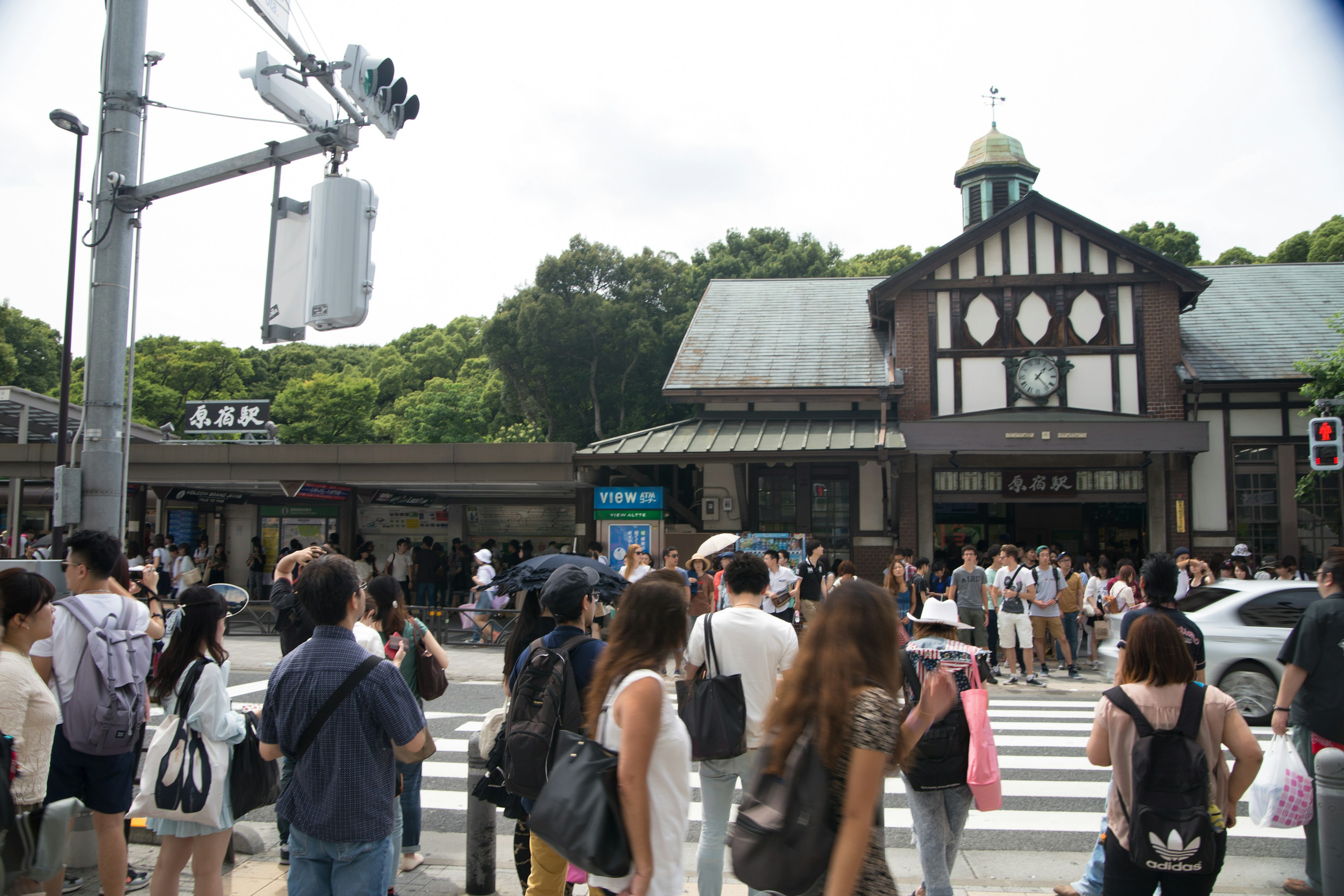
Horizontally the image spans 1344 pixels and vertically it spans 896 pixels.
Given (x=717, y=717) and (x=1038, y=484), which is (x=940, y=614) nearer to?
(x=717, y=717)

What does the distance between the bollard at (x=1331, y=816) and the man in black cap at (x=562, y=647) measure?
3.55 m

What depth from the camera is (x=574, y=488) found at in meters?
20.3

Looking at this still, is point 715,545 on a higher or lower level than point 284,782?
higher

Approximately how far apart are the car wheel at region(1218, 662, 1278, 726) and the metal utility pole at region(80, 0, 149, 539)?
1052cm

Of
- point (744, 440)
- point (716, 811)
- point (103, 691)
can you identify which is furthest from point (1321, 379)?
point (103, 691)

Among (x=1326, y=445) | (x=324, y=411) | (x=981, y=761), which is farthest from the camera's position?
(x=324, y=411)

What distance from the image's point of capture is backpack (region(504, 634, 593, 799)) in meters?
3.61

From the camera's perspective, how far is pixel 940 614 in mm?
4172

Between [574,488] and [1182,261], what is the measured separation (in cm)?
3508

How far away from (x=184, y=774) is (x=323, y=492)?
54.1 feet

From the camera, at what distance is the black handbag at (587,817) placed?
278 cm

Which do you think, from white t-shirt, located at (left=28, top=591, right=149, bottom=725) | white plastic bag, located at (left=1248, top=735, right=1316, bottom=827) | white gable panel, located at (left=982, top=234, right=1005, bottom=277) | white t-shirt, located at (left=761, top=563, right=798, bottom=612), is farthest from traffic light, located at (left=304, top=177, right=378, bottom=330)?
white gable panel, located at (left=982, top=234, right=1005, bottom=277)

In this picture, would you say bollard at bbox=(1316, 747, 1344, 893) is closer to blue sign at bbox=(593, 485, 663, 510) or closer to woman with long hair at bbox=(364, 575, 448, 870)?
woman with long hair at bbox=(364, 575, 448, 870)

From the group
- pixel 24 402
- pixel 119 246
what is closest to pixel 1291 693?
pixel 119 246
